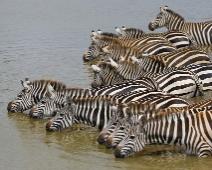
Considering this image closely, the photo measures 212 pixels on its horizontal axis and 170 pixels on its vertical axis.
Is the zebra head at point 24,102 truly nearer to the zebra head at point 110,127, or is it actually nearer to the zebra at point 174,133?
the zebra head at point 110,127

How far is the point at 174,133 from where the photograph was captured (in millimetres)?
8484

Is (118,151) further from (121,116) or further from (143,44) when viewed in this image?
(143,44)

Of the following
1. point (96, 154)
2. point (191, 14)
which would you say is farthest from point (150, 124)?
point (191, 14)

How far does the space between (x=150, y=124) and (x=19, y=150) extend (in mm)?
2425

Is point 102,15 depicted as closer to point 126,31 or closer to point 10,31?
point 10,31

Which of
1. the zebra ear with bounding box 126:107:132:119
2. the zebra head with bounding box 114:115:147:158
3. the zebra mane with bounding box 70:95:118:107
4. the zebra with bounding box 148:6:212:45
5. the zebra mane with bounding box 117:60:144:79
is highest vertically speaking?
the zebra with bounding box 148:6:212:45

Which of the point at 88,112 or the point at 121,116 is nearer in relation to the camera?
the point at 121,116

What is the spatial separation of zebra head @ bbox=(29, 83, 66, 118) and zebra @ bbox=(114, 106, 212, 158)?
7.14 ft

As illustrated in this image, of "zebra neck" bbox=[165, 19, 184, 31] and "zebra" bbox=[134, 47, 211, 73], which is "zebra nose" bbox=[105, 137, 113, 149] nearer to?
"zebra" bbox=[134, 47, 211, 73]

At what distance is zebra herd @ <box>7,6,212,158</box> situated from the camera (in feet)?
27.7

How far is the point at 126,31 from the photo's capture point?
18578 millimetres

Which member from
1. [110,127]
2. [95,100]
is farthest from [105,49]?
[110,127]

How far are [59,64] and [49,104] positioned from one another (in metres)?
6.30

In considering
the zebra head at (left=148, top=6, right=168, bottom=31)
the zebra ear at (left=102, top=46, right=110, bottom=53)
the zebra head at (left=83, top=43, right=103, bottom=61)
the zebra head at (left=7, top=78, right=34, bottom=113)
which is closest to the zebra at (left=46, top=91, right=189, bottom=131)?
the zebra head at (left=7, top=78, right=34, bottom=113)
